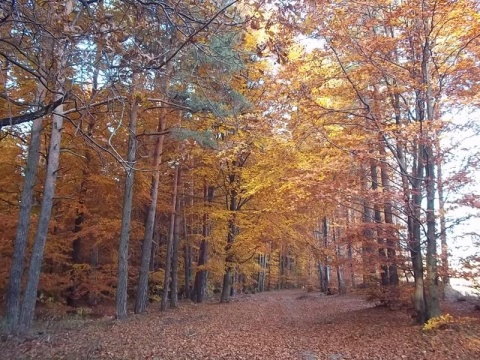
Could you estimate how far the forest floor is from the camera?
7.23 metres

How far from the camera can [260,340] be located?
30.1 ft

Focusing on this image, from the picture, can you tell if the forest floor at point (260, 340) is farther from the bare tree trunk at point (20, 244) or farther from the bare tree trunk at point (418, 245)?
the bare tree trunk at point (20, 244)

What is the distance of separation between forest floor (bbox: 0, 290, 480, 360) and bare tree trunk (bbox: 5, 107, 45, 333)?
3.18 ft

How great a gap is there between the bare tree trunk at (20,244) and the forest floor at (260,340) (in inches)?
38.2

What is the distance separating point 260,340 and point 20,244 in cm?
704

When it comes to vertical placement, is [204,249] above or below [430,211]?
below

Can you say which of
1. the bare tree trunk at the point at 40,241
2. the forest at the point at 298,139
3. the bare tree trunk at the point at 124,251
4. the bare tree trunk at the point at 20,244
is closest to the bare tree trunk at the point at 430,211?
the forest at the point at 298,139

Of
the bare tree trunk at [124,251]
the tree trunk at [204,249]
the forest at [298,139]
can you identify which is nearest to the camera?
the forest at [298,139]

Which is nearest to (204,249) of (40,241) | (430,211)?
(40,241)

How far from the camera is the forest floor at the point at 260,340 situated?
23.7 feet

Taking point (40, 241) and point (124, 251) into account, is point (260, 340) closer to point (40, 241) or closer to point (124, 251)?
point (124, 251)

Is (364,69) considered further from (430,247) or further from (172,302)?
(172,302)

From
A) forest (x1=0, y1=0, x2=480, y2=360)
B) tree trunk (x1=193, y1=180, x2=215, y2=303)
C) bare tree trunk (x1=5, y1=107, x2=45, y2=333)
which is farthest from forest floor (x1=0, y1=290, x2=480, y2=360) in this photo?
tree trunk (x1=193, y1=180, x2=215, y2=303)

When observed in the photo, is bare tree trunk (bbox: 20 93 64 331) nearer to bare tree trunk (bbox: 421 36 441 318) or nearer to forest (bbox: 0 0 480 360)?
forest (bbox: 0 0 480 360)
